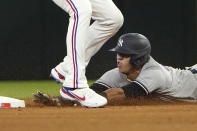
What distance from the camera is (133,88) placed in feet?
16.2

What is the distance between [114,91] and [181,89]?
60cm

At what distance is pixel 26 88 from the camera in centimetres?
837

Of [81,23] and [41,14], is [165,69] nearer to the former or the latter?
[81,23]

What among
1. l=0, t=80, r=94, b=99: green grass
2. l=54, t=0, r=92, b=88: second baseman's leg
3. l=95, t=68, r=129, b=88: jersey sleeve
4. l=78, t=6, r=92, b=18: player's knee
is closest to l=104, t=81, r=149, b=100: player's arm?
l=95, t=68, r=129, b=88: jersey sleeve

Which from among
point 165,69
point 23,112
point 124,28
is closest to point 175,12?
point 124,28

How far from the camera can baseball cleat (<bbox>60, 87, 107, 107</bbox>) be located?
4527 mm

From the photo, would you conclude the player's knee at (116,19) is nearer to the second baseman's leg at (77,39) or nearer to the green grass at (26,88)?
the second baseman's leg at (77,39)

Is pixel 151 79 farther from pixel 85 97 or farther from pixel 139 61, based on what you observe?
pixel 85 97

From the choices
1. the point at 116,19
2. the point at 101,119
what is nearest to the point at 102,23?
the point at 116,19

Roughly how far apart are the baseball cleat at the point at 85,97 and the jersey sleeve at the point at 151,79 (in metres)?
0.49

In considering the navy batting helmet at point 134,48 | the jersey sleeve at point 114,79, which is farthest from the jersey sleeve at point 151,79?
the jersey sleeve at point 114,79

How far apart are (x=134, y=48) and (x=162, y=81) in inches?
14.5

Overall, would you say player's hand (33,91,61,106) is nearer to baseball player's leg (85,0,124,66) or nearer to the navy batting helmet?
baseball player's leg (85,0,124,66)

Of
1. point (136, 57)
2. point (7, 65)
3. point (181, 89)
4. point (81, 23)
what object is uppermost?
point (81, 23)
